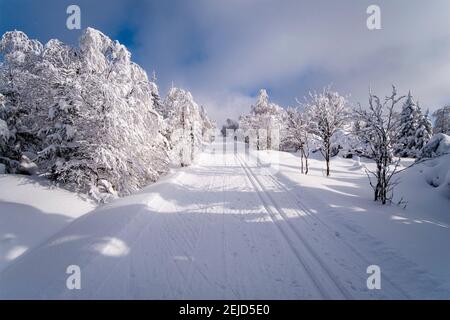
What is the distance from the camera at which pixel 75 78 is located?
28.0ft

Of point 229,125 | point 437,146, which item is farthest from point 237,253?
point 229,125

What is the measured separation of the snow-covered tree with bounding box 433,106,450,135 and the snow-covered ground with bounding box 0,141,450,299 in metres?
51.6

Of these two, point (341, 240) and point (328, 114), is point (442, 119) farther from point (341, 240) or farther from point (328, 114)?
point (341, 240)

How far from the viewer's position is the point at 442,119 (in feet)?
147

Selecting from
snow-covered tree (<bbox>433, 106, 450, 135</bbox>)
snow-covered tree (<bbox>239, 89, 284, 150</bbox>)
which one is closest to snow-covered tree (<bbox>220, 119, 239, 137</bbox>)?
snow-covered tree (<bbox>239, 89, 284, 150</bbox>)

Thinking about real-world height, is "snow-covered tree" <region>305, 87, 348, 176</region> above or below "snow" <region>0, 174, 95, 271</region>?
above

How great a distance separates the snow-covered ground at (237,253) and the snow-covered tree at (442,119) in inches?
2033

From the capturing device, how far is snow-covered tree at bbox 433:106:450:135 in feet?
142

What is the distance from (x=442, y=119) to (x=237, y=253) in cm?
6139

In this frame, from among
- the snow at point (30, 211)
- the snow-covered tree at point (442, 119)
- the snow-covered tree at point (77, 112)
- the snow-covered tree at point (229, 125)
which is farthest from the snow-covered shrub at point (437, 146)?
the snow-covered tree at point (229, 125)

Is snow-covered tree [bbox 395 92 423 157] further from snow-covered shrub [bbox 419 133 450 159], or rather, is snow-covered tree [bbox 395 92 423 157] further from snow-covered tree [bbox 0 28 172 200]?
snow-covered tree [bbox 0 28 172 200]

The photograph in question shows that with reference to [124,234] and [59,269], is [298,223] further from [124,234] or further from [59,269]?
[59,269]

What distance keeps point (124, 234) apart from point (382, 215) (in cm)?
752

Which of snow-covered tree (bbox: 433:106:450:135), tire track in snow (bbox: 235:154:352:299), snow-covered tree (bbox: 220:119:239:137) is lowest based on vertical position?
tire track in snow (bbox: 235:154:352:299)
